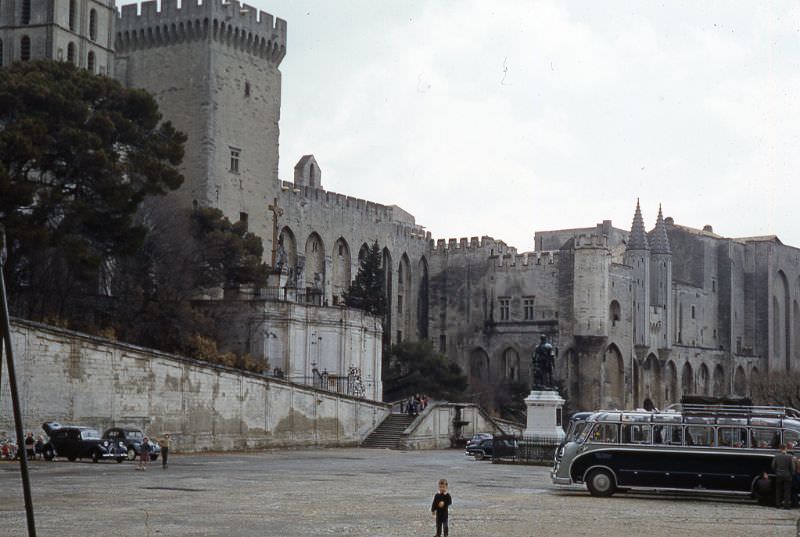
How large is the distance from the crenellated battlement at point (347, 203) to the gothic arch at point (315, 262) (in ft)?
7.44

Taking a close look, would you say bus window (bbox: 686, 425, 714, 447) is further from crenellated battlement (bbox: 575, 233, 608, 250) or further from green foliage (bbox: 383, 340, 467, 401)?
crenellated battlement (bbox: 575, 233, 608, 250)

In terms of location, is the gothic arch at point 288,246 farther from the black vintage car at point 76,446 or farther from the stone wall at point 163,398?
the black vintage car at point 76,446

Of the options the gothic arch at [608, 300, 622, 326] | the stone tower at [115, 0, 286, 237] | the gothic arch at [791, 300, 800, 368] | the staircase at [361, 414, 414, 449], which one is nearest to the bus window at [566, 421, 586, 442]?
the staircase at [361, 414, 414, 449]

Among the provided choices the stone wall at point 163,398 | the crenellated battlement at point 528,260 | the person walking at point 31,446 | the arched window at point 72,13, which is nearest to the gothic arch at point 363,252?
the crenellated battlement at point 528,260

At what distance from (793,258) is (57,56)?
244 ft

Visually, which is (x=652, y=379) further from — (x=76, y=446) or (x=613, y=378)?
(x=76, y=446)

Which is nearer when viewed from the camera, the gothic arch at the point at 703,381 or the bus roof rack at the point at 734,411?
the bus roof rack at the point at 734,411

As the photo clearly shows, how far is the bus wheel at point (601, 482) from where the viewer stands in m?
24.6

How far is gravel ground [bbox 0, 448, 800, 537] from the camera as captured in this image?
672 inches

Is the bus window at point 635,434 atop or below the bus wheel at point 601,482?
atop

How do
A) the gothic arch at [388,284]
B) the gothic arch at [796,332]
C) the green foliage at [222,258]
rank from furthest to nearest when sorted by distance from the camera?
the gothic arch at [796,332] → the gothic arch at [388,284] → the green foliage at [222,258]

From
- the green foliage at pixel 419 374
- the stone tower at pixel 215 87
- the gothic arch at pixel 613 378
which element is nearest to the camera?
the stone tower at pixel 215 87

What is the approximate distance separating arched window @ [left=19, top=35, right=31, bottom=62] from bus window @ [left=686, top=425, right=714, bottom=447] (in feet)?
128

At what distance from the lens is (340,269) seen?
75.4 metres
